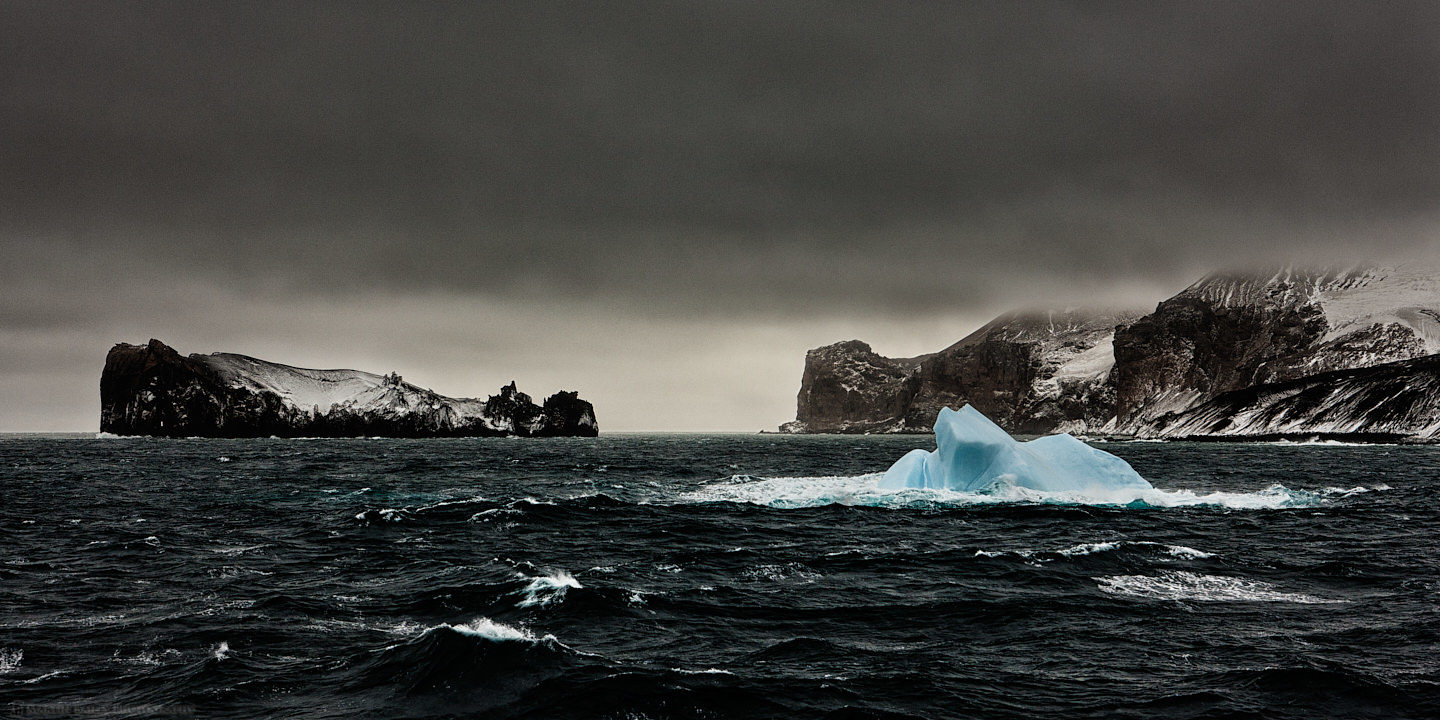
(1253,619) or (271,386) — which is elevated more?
(271,386)

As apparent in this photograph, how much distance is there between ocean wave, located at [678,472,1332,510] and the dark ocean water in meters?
2.72

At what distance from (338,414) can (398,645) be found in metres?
197

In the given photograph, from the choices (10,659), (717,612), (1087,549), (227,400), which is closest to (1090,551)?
(1087,549)

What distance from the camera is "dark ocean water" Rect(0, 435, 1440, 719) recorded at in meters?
11.8

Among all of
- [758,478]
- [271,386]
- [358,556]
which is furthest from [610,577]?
[271,386]

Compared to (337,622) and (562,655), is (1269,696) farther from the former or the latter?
(337,622)

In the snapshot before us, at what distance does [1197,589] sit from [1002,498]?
2146 cm

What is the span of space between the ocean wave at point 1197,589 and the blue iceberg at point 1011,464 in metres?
21.6

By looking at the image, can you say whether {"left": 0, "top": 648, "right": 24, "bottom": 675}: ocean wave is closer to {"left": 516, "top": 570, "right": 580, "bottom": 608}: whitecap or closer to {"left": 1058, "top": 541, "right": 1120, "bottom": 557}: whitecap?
{"left": 516, "top": 570, "right": 580, "bottom": 608}: whitecap

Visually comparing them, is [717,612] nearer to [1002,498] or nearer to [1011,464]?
[1002,498]

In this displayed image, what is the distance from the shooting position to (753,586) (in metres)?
20.1

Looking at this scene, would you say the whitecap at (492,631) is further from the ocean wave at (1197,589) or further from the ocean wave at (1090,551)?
the ocean wave at (1090,551)

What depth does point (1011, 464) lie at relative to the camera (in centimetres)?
4306

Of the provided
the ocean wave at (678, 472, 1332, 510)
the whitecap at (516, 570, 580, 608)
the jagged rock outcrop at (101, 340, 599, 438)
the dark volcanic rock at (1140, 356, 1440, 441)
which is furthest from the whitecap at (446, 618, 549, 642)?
the jagged rock outcrop at (101, 340, 599, 438)
